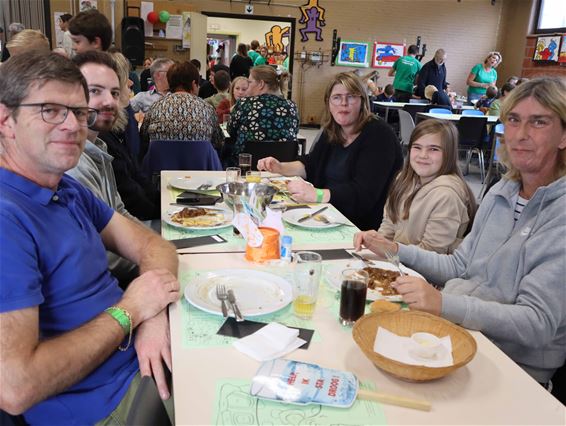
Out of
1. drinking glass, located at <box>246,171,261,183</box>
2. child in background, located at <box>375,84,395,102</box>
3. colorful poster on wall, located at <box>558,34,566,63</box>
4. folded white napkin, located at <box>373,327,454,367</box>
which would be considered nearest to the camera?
folded white napkin, located at <box>373,327,454,367</box>

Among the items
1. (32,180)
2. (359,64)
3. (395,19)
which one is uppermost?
(395,19)

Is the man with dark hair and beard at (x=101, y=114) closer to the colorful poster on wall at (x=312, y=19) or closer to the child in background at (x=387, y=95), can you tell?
the child in background at (x=387, y=95)

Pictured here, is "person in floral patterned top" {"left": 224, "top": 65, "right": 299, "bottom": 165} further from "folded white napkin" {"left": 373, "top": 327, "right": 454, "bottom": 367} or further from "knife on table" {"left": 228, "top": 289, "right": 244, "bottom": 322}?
"folded white napkin" {"left": 373, "top": 327, "right": 454, "bottom": 367}

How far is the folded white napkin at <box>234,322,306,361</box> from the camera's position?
1132mm

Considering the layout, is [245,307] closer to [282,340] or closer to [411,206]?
[282,340]

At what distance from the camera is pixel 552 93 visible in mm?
1568

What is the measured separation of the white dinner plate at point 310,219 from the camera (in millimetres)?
2084

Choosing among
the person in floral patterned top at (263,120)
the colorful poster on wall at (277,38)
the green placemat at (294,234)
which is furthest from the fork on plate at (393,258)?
the colorful poster on wall at (277,38)

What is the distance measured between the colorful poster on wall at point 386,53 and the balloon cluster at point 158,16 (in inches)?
195

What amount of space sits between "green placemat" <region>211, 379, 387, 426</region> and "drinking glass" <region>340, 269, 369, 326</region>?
1.05 feet

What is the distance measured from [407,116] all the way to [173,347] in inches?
256

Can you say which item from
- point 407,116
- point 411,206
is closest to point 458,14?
point 407,116

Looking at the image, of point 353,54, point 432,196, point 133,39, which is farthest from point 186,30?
point 432,196

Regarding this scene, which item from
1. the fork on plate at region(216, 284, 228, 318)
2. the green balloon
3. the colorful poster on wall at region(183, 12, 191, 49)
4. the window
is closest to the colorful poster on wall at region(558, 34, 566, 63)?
the window
